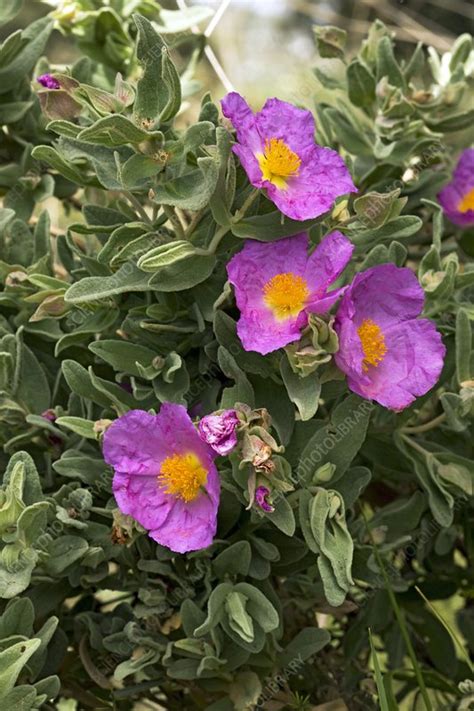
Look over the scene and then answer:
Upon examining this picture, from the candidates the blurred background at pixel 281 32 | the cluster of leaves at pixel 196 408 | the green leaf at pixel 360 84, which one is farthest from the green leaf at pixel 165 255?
the blurred background at pixel 281 32

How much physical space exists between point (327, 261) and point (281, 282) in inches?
1.8

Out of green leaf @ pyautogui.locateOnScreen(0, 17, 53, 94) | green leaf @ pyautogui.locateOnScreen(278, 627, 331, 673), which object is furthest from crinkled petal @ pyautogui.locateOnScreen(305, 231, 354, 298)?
green leaf @ pyautogui.locateOnScreen(0, 17, 53, 94)

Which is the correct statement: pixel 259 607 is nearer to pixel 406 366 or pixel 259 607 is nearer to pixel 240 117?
pixel 406 366

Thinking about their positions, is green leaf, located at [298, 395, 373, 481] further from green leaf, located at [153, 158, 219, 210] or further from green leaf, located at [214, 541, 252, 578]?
green leaf, located at [153, 158, 219, 210]

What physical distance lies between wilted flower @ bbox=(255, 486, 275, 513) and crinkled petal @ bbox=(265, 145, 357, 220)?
0.23m

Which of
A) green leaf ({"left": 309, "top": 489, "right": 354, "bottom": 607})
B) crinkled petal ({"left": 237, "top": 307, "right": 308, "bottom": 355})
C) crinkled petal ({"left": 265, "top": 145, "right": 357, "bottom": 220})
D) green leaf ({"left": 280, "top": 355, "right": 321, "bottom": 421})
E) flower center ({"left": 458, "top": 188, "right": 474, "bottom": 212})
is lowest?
green leaf ({"left": 309, "top": 489, "right": 354, "bottom": 607})

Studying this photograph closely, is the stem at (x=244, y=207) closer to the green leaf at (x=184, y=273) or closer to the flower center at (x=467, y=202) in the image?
the green leaf at (x=184, y=273)

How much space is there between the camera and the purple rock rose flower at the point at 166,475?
0.85 m

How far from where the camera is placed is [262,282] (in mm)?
863

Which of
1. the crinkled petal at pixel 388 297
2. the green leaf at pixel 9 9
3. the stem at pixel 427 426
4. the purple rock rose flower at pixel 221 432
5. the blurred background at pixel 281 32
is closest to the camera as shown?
the purple rock rose flower at pixel 221 432

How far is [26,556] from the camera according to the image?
84 cm

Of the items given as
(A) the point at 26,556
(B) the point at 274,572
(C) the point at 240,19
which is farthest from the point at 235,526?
(C) the point at 240,19

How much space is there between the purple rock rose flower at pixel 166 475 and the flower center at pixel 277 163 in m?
0.22

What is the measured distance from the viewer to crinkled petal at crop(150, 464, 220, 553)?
839 millimetres
